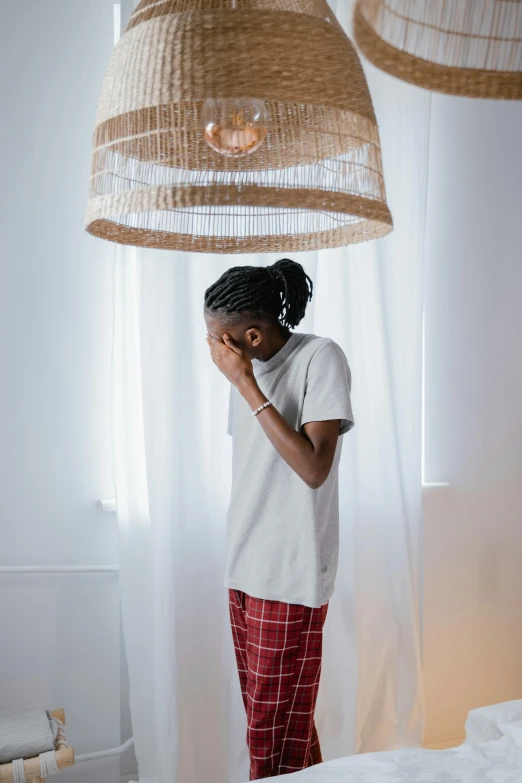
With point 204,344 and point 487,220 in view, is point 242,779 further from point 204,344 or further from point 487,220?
point 487,220

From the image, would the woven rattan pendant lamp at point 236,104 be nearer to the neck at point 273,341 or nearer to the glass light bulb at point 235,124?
the glass light bulb at point 235,124

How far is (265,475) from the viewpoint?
1489 millimetres

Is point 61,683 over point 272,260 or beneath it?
beneath

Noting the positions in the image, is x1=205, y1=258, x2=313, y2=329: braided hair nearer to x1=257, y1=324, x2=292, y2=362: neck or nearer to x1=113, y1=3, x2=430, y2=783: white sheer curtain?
x1=257, y1=324, x2=292, y2=362: neck

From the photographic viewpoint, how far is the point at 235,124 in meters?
0.85

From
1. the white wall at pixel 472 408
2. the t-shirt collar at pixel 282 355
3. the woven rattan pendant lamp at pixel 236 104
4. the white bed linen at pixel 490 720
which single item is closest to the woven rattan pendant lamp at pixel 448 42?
the woven rattan pendant lamp at pixel 236 104

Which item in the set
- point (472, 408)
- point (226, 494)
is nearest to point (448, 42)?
point (226, 494)

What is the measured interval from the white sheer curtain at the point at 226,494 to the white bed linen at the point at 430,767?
885 mm

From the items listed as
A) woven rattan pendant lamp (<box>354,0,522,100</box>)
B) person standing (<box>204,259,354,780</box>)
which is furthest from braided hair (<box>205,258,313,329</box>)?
woven rattan pendant lamp (<box>354,0,522,100</box>)

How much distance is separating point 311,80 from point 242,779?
1.88 meters

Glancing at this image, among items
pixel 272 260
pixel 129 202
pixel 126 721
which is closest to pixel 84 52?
pixel 272 260

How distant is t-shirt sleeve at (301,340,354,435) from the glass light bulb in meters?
0.61

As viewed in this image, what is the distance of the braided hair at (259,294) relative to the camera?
1492 mm

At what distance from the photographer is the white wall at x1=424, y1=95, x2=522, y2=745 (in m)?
2.42
